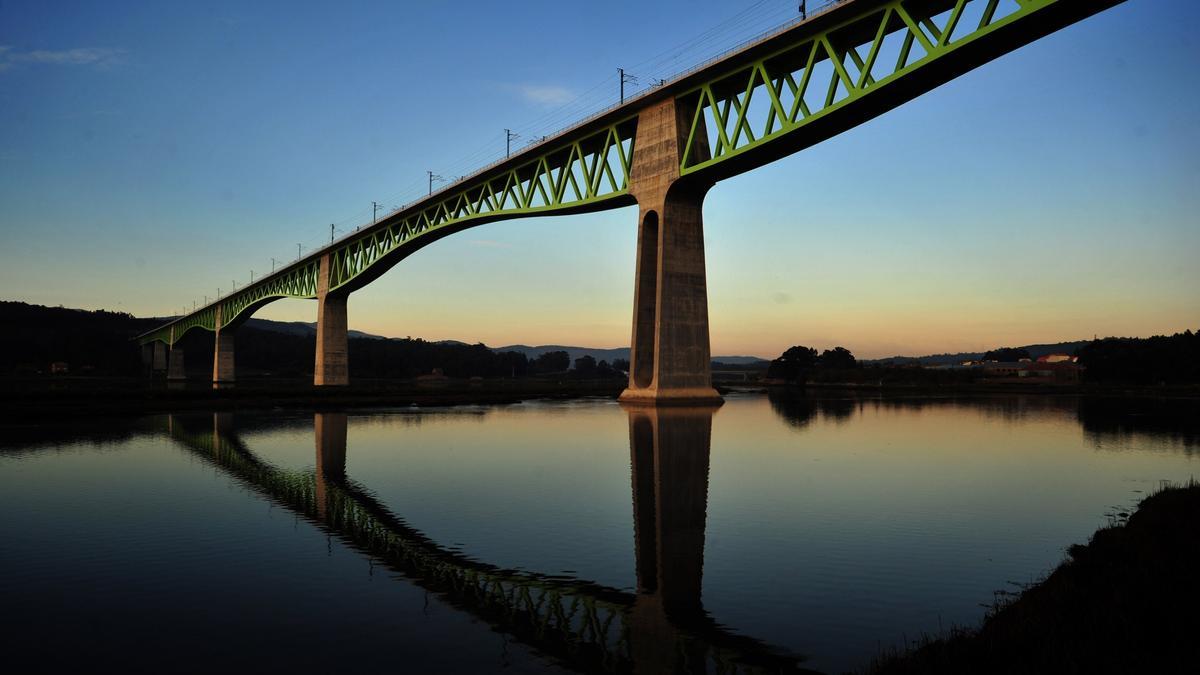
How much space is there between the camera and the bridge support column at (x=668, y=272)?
153 feet

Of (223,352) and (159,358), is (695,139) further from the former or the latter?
(159,358)

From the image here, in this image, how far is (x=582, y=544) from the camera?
12773mm

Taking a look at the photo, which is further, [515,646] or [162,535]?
[162,535]

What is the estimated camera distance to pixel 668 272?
4650cm

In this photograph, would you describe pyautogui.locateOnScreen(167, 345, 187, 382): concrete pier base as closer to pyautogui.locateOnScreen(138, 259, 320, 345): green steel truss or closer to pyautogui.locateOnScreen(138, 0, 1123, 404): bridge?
pyautogui.locateOnScreen(138, 259, 320, 345): green steel truss

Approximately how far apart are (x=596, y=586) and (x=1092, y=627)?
5363 mm

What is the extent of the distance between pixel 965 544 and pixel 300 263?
100115 mm

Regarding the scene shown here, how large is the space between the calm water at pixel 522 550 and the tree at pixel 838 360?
481ft

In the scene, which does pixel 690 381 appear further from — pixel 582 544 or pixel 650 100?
pixel 582 544

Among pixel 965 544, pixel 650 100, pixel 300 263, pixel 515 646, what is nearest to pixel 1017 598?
pixel 965 544

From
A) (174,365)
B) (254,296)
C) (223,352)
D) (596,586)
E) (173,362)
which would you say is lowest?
(596,586)

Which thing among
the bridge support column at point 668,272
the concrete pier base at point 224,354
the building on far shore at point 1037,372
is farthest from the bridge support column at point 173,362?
A: the building on far shore at point 1037,372

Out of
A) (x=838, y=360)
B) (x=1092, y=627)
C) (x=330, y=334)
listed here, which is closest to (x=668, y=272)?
(x=1092, y=627)

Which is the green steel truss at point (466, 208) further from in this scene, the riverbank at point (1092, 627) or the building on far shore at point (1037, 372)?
the building on far shore at point (1037, 372)
